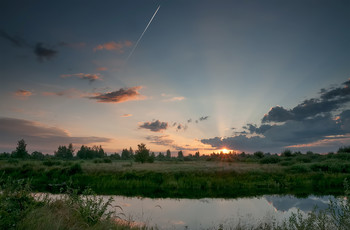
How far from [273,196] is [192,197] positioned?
294 inches

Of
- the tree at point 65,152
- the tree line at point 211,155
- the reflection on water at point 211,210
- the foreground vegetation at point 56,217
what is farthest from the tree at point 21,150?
the foreground vegetation at point 56,217

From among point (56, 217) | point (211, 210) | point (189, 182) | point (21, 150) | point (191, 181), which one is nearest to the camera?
point (56, 217)

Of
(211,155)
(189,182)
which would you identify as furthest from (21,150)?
(189,182)

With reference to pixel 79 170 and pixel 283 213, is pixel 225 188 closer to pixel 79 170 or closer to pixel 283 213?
pixel 283 213

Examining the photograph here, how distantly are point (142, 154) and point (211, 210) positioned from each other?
50866 mm

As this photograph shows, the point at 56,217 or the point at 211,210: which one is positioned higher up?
the point at 56,217

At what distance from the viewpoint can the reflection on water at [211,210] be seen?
13758mm

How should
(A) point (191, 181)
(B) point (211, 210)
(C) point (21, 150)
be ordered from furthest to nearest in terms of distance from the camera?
(C) point (21, 150)
(A) point (191, 181)
(B) point (211, 210)

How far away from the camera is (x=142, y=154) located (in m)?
66.2

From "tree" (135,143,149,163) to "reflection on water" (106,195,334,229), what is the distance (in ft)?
148

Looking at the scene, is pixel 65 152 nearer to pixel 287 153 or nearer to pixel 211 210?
pixel 287 153

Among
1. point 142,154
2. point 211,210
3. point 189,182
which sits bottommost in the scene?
point 211,210

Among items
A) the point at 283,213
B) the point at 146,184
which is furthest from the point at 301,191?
the point at 146,184

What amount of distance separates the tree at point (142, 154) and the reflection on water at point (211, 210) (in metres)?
45.1
